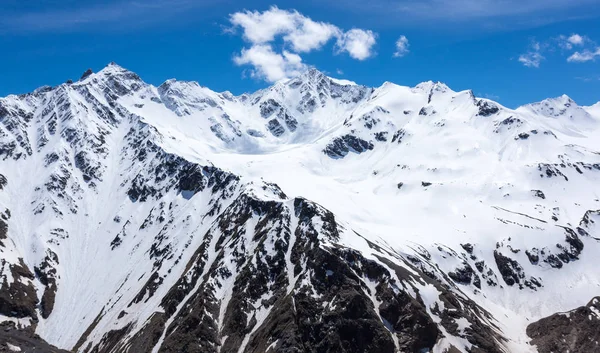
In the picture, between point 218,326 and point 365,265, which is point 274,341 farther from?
point 365,265

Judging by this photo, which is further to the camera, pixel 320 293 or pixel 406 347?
pixel 320 293

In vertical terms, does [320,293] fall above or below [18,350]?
above

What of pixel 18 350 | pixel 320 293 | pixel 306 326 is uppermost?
pixel 320 293

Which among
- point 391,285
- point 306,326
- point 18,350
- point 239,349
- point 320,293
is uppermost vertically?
point 391,285

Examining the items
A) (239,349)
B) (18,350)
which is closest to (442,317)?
(239,349)

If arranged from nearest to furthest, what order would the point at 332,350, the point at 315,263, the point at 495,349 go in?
the point at 332,350 → the point at 495,349 → the point at 315,263

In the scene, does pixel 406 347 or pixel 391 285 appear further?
pixel 391 285

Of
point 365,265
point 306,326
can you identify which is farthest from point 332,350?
point 365,265

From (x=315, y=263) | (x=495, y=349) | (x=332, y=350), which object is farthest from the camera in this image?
(x=315, y=263)

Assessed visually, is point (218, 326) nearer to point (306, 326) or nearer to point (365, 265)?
point (306, 326)
